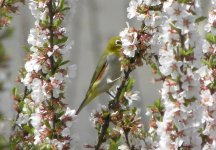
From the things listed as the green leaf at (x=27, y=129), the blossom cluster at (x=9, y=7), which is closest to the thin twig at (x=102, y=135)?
the green leaf at (x=27, y=129)

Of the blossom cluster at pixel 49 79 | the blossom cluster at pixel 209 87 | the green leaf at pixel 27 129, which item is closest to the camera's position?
the blossom cluster at pixel 209 87

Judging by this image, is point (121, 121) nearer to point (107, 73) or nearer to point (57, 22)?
point (57, 22)

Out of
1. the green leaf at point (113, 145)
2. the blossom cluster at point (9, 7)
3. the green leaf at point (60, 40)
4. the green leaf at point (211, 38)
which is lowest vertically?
the green leaf at point (113, 145)

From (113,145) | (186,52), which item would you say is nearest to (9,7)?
(113,145)

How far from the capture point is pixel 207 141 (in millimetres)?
2619

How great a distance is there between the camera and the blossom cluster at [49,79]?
275cm

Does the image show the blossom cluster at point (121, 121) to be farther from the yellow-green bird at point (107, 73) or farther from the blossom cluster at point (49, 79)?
the yellow-green bird at point (107, 73)

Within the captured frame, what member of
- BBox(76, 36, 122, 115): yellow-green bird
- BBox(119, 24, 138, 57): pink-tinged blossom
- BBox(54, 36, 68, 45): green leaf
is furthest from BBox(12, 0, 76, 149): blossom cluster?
BBox(76, 36, 122, 115): yellow-green bird

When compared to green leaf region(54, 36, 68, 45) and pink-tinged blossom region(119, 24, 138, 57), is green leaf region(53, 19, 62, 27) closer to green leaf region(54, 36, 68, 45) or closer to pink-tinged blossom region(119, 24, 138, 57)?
green leaf region(54, 36, 68, 45)

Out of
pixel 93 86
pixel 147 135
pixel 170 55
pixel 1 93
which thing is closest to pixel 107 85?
pixel 93 86

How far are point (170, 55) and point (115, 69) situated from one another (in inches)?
47.8

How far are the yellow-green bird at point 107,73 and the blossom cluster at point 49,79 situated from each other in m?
0.63

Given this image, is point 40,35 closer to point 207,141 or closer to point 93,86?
point 93,86

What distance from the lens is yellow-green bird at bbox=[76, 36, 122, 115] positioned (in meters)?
3.49
